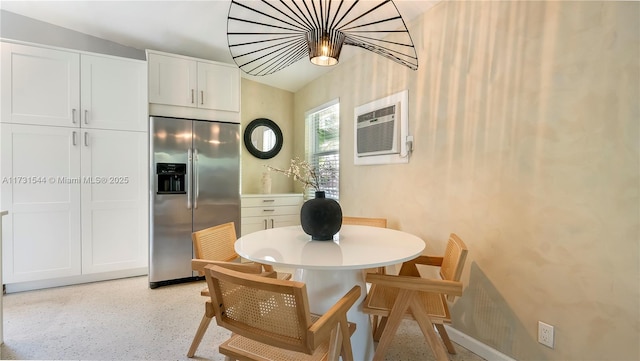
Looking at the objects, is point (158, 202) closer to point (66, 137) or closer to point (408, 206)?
point (66, 137)

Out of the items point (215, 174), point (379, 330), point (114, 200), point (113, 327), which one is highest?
point (215, 174)

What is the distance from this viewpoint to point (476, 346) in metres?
1.87

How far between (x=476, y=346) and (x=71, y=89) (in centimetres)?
403

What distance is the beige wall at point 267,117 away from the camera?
4.03m

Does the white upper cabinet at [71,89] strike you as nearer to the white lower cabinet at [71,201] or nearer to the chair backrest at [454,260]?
the white lower cabinet at [71,201]

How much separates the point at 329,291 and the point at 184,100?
8.31 feet

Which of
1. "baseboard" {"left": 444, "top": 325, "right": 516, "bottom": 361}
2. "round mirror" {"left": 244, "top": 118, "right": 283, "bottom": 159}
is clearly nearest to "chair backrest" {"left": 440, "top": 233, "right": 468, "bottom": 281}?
"baseboard" {"left": 444, "top": 325, "right": 516, "bottom": 361}

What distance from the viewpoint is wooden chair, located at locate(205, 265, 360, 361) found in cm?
100

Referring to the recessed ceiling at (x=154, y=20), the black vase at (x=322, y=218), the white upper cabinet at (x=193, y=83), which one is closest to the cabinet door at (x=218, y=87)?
the white upper cabinet at (x=193, y=83)

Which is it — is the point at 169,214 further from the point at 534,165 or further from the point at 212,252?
the point at 534,165

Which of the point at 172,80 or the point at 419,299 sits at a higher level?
the point at 172,80

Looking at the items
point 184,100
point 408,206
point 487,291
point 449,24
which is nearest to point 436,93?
point 449,24

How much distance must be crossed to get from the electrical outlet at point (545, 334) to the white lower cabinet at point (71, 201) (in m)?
3.46

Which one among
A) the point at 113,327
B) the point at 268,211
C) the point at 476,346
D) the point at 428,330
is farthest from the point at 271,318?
the point at 268,211
